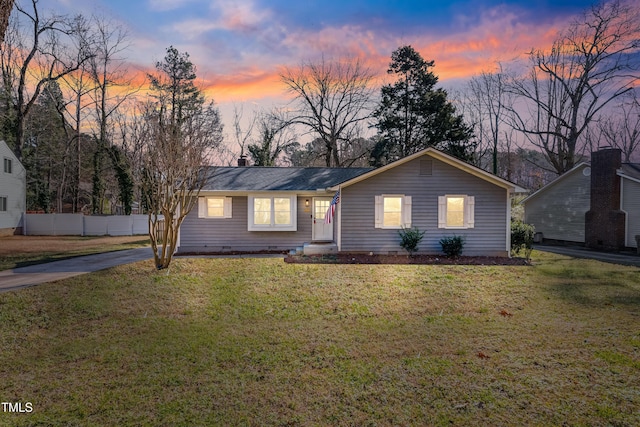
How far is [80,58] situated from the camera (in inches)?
1083

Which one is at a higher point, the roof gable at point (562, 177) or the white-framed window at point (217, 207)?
the roof gable at point (562, 177)

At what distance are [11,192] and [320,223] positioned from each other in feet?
79.5

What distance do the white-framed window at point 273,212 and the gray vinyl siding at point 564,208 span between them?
57.3ft

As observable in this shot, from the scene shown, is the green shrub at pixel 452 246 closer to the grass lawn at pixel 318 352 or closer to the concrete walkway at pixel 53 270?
the grass lawn at pixel 318 352

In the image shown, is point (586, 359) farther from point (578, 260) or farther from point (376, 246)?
point (578, 260)

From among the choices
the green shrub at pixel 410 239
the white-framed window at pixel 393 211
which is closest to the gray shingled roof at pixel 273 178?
the white-framed window at pixel 393 211

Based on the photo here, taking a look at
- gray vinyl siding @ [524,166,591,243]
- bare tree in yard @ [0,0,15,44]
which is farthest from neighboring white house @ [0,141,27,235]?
gray vinyl siding @ [524,166,591,243]

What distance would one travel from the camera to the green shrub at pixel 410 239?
1346cm

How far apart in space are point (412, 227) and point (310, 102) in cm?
2013

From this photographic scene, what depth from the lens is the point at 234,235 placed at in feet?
50.5

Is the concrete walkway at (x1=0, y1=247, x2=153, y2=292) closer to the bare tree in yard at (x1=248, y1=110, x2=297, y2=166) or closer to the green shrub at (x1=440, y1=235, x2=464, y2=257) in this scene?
the green shrub at (x1=440, y1=235, x2=464, y2=257)

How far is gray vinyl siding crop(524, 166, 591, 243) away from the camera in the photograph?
67.1ft

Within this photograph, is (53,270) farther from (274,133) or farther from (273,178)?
(274,133)

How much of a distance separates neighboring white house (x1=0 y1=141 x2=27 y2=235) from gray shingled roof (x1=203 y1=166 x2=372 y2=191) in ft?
60.5
